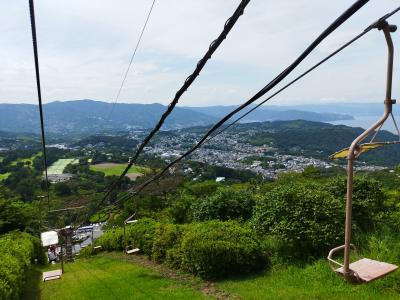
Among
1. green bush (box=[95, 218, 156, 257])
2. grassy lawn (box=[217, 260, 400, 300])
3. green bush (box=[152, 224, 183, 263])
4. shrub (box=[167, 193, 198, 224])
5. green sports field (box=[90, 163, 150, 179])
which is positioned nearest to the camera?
grassy lawn (box=[217, 260, 400, 300])

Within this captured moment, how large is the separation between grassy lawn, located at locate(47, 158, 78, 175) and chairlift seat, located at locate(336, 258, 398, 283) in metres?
98.3

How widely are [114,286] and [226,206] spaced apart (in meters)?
4.89

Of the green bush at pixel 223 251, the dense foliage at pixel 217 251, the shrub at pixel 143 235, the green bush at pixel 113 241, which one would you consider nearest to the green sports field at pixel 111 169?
the green bush at pixel 113 241

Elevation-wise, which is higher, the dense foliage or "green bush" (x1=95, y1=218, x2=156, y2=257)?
the dense foliage

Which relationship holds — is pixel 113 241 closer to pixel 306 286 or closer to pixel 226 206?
pixel 226 206

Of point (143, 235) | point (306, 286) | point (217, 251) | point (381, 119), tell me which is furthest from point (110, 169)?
point (381, 119)

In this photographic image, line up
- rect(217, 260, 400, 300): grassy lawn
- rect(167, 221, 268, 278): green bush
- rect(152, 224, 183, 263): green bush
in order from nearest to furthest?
rect(217, 260, 400, 300): grassy lawn
rect(167, 221, 268, 278): green bush
rect(152, 224, 183, 263): green bush

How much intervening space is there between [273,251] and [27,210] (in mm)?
24195

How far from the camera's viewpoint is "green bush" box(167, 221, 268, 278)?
10938 mm

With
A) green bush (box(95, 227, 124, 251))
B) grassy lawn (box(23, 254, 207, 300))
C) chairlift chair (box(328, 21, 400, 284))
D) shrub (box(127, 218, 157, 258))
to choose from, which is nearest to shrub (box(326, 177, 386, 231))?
grassy lawn (box(23, 254, 207, 300))

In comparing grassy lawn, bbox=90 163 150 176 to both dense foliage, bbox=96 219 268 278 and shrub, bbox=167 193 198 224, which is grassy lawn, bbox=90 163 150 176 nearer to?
shrub, bbox=167 193 198 224

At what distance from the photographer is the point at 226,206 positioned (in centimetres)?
1480

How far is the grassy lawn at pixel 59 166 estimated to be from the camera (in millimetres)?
99325

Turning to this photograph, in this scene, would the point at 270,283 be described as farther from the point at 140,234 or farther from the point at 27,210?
the point at 27,210
